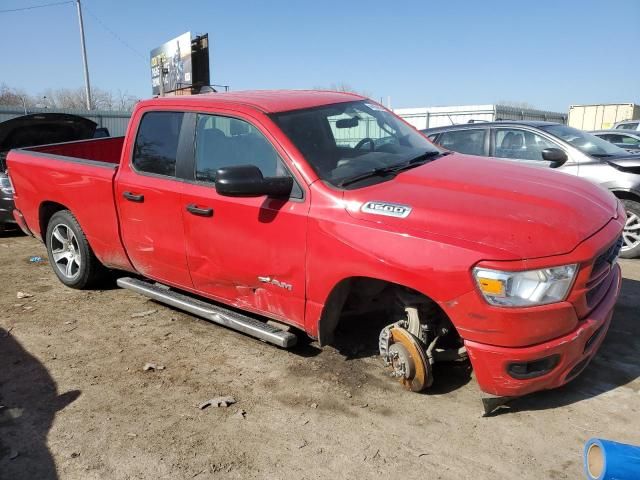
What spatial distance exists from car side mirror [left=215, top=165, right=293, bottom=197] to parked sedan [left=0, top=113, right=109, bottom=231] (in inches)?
222

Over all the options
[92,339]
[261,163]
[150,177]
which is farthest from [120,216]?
[261,163]

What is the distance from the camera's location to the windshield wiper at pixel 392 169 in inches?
130

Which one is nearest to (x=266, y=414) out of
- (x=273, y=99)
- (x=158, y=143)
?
(x=273, y=99)

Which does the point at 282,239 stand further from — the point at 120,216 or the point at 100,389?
the point at 120,216

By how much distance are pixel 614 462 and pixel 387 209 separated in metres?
1.61

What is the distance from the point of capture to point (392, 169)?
354 cm

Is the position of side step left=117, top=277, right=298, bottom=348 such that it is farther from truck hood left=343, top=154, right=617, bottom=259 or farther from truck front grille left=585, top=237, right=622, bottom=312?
truck front grille left=585, top=237, right=622, bottom=312

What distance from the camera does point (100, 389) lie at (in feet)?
11.5

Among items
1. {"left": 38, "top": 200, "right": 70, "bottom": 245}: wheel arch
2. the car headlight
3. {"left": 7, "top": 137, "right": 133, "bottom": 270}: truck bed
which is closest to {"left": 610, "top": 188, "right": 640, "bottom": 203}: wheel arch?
the car headlight

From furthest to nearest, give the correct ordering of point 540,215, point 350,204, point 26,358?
1. point 26,358
2. point 350,204
3. point 540,215

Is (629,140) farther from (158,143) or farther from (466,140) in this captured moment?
(158,143)

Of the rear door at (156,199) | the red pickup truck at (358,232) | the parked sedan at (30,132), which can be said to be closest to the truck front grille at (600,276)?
the red pickup truck at (358,232)

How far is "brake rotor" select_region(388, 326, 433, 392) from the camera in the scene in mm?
3114

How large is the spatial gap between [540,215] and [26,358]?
3.81 meters
